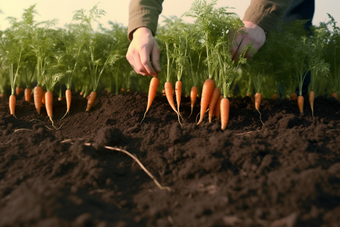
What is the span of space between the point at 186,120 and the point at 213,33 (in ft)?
3.43

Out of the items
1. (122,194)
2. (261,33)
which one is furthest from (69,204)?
(261,33)

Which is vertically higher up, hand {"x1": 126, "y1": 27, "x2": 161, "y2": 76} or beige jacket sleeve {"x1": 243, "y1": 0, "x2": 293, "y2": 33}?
beige jacket sleeve {"x1": 243, "y1": 0, "x2": 293, "y2": 33}

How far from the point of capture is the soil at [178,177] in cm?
104

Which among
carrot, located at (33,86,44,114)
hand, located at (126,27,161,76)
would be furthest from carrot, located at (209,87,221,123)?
carrot, located at (33,86,44,114)

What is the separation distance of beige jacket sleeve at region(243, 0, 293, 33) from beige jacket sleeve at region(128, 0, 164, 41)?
3.56 feet

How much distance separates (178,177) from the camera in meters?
1.48

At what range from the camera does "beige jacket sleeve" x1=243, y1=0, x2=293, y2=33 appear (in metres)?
2.50

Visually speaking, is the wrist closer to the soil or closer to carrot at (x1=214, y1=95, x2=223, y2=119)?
the soil

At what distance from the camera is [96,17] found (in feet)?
10.4

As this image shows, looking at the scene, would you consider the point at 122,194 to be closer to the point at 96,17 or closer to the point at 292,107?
the point at 292,107

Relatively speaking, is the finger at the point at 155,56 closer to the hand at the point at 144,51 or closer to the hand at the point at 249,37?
the hand at the point at 144,51

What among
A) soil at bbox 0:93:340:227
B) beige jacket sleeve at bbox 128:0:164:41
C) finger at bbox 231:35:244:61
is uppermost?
beige jacket sleeve at bbox 128:0:164:41

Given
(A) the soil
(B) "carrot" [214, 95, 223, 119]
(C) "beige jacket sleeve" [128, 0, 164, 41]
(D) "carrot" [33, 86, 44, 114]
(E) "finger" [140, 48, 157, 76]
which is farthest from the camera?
(D) "carrot" [33, 86, 44, 114]

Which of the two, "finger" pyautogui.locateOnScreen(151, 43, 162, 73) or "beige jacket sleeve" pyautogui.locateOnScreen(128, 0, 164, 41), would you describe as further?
"beige jacket sleeve" pyautogui.locateOnScreen(128, 0, 164, 41)
